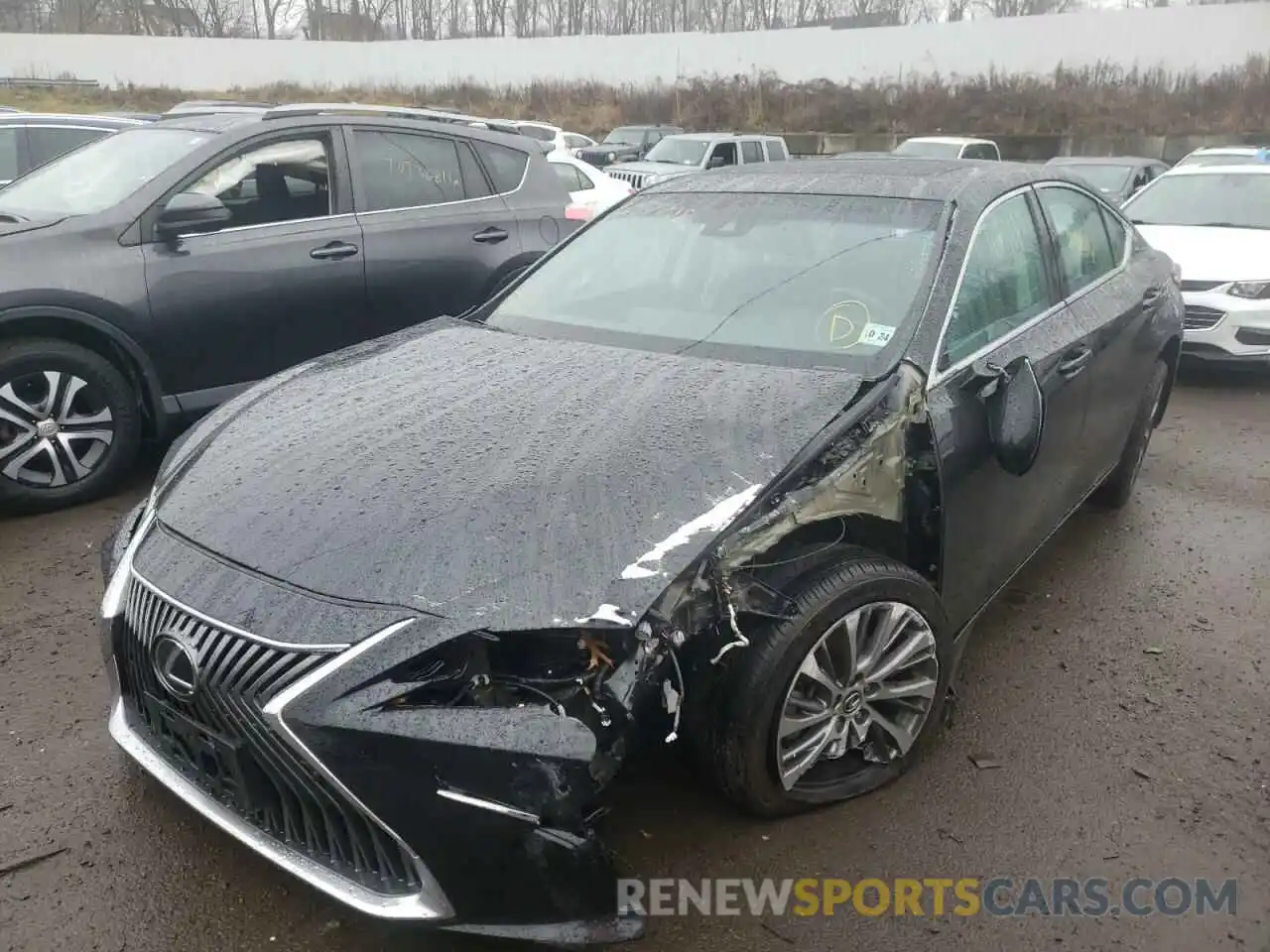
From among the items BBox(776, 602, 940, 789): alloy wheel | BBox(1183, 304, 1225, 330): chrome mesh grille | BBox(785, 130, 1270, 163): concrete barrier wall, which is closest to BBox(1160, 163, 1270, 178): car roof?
BBox(1183, 304, 1225, 330): chrome mesh grille

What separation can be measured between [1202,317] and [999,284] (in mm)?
4684

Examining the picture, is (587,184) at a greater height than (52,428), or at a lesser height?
greater

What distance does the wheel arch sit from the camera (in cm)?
425

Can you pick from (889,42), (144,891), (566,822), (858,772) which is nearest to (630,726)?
(566,822)

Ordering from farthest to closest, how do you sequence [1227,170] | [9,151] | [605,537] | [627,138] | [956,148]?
[627,138]
[956,148]
[1227,170]
[9,151]
[605,537]

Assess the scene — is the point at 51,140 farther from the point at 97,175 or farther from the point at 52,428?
the point at 52,428

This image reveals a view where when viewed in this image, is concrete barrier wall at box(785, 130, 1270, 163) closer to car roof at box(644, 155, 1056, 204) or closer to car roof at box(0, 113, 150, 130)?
Answer: car roof at box(0, 113, 150, 130)

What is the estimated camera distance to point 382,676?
193 cm

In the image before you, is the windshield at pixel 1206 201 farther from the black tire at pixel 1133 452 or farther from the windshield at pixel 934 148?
the windshield at pixel 934 148

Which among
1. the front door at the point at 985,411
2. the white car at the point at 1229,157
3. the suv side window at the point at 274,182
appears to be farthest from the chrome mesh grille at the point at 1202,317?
the suv side window at the point at 274,182

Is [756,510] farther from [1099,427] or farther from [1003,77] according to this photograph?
[1003,77]

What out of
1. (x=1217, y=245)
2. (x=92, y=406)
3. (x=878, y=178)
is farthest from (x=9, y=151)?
(x=1217, y=245)

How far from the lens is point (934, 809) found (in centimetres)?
269

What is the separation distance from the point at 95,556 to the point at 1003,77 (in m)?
32.7
